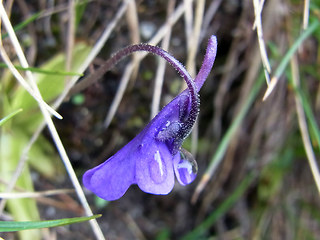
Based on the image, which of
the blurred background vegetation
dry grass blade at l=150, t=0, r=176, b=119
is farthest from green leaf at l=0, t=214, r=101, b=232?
dry grass blade at l=150, t=0, r=176, b=119

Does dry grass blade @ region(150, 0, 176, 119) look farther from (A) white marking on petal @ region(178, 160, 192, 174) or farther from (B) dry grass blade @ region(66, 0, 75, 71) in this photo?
(A) white marking on petal @ region(178, 160, 192, 174)

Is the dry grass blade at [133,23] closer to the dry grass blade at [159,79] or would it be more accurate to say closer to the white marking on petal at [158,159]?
the dry grass blade at [159,79]

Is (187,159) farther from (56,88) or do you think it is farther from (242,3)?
(242,3)

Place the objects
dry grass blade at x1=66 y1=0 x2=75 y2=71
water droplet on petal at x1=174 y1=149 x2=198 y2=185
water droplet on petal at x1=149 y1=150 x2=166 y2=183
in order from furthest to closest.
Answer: dry grass blade at x1=66 y1=0 x2=75 y2=71
water droplet on petal at x1=174 y1=149 x2=198 y2=185
water droplet on petal at x1=149 y1=150 x2=166 y2=183

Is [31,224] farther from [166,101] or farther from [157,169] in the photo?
[166,101]

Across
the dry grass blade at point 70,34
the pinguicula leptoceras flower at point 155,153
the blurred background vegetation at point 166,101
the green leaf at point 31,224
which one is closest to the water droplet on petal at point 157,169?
the pinguicula leptoceras flower at point 155,153

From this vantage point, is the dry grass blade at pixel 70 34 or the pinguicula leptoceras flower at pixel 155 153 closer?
the pinguicula leptoceras flower at pixel 155 153
